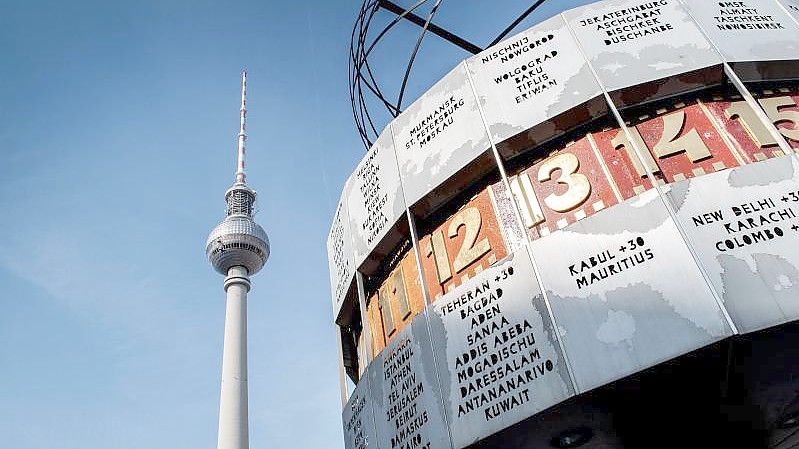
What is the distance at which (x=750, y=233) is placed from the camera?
646 cm

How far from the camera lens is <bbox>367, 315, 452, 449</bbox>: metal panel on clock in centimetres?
772

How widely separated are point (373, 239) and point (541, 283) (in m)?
3.84

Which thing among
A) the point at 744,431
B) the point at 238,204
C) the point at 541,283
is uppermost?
the point at 238,204

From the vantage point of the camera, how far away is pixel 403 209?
970 centimetres

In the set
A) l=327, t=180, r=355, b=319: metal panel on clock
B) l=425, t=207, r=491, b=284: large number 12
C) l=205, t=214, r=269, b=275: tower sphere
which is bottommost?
l=425, t=207, r=491, b=284: large number 12

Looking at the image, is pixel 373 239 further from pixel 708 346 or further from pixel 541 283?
pixel 708 346

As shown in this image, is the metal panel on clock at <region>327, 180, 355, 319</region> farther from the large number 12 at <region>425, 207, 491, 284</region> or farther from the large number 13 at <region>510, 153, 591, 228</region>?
the large number 13 at <region>510, 153, 591, 228</region>

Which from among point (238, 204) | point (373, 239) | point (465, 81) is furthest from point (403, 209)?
point (238, 204)

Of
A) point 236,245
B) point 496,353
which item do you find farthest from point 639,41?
point 236,245

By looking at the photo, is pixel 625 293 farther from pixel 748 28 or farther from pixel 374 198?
pixel 374 198

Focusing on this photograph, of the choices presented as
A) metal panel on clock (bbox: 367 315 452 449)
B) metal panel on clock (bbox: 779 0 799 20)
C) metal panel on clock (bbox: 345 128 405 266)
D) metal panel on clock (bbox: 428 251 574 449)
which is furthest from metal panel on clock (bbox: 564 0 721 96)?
metal panel on clock (bbox: 367 315 452 449)

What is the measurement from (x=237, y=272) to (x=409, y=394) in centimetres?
6884

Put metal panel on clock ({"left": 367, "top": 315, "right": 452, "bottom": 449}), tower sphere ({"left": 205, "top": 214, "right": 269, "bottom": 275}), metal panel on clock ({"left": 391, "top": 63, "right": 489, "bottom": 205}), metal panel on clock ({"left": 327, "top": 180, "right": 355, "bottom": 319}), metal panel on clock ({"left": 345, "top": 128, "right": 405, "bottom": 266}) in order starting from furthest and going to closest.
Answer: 1. tower sphere ({"left": 205, "top": 214, "right": 269, "bottom": 275})
2. metal panel on clock ({"left": 327, "top": 180, "right": 355, "bottom": 319})
3. metal panel on clock ({"left": 345, "top": 128, "right": 405, "bottom": 266})
4. metal panel on clock ({"left": 391, "top": 63, "right": 489, "bottom": 205})
5. metal panel on clock ({"left": 367, "top": 315, "right": 452, "bottom": 449})

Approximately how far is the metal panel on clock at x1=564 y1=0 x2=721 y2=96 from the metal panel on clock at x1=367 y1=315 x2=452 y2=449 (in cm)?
472
